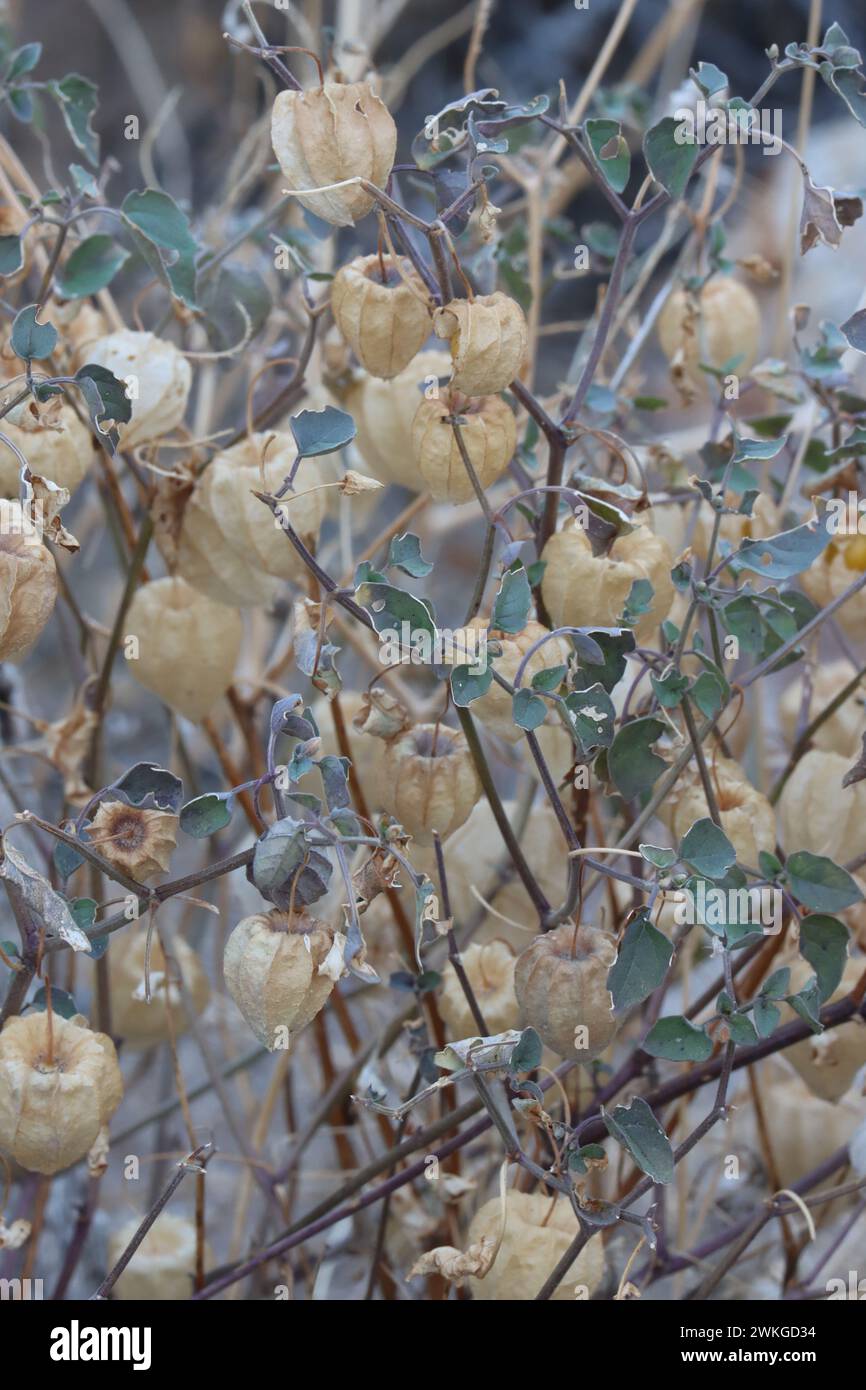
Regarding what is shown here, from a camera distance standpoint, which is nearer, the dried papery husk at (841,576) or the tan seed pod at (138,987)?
the dried papery husk at (841,576)

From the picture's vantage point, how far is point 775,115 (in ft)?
2.71

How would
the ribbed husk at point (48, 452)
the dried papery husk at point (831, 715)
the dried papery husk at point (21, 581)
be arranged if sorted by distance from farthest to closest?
the dried papery husk at point (831, 715) → the ribbed husk at point (48, 452) → the dried papery husk at point (21, 581)

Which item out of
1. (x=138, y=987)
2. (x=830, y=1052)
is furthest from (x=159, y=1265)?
(x=830, y=1052)

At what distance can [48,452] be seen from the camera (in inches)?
22.2

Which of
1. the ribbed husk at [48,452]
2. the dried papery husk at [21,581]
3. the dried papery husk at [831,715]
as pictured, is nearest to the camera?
the dried papery husk at [21,581]

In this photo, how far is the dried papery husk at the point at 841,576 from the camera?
2.08ft

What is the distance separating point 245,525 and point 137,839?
14cm

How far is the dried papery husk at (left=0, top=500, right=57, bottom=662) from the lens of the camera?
1.45 ft

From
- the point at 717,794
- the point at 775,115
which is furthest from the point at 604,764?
the point at 775,115

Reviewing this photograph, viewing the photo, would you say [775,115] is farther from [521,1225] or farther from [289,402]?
[521,1225]

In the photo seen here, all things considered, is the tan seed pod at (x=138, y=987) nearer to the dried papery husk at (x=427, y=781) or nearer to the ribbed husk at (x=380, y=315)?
the dried papery husk at (x=427, y=781)

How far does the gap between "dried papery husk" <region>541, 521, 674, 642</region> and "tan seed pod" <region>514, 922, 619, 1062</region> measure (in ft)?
0.40

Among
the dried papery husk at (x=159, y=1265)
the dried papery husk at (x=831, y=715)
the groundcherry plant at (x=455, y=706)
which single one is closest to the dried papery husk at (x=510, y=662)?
the groundcherry plant at (x=455, y=706)

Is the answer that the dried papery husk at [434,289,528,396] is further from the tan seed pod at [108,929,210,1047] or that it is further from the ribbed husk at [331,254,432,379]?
the tan seed pod at [108,929,210,1047]
